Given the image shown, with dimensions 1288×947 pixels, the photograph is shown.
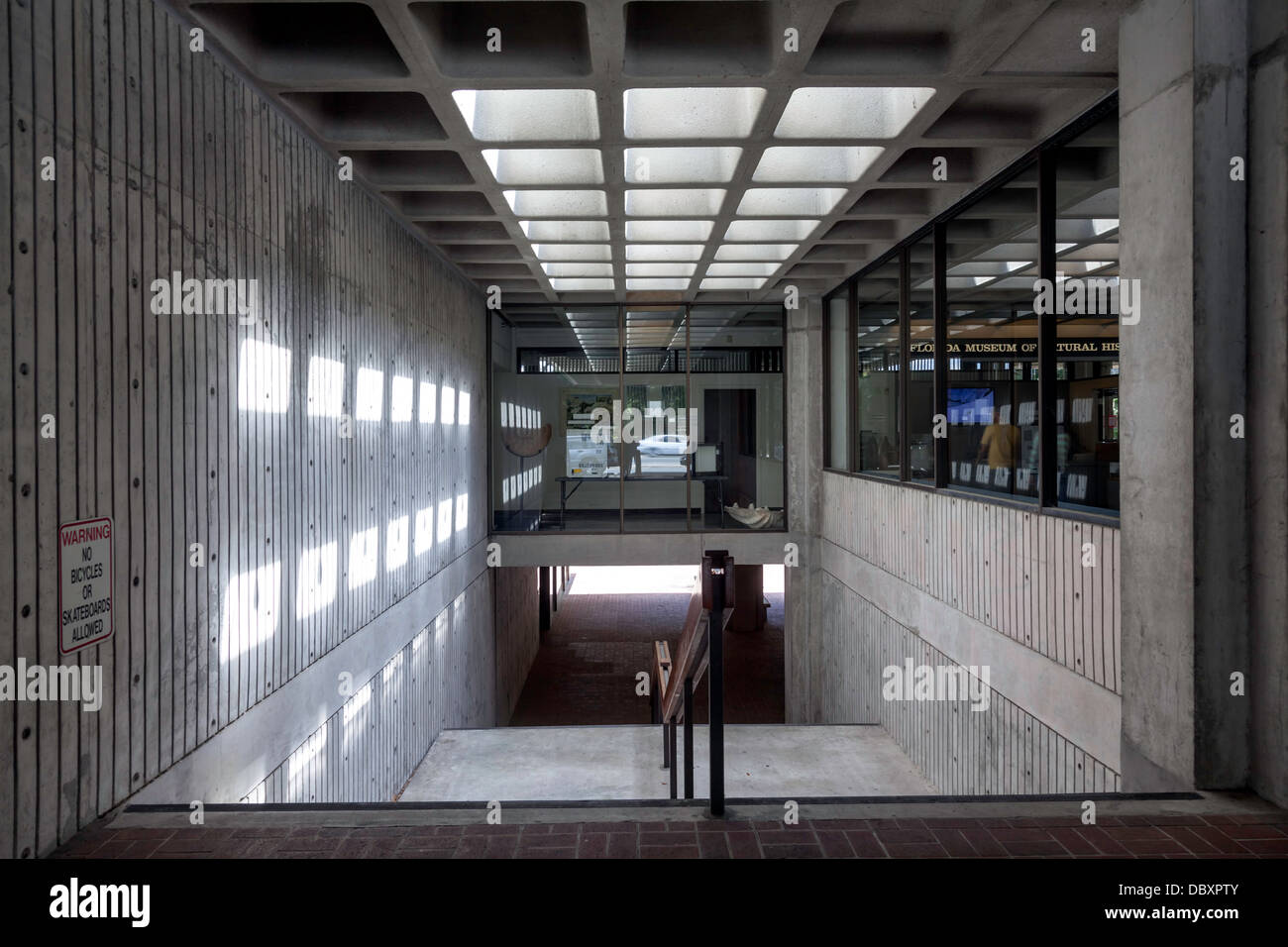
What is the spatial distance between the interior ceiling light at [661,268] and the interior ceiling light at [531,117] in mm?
4106

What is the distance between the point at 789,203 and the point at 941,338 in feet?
6.01

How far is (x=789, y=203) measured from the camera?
726 centimetres

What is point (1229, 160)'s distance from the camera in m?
3.53

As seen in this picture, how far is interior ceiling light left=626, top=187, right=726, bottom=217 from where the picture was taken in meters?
7.05

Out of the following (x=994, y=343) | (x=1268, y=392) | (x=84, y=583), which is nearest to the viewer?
(x=84, y=583)

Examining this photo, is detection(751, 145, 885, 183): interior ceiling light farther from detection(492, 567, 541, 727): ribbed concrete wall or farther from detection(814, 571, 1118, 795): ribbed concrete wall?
detection(492, 567, 541, 727): ribbed concrete wall

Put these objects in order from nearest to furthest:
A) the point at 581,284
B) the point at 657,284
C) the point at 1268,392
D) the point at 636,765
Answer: the point at 1268,392 < the point at 636,765 < the point at 581,284 < the point at 657,284

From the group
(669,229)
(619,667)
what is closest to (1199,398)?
(669,229)

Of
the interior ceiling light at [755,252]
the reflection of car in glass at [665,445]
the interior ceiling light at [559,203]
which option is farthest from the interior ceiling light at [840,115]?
the reflection of car in glass at [665,445]

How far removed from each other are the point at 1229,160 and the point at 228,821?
4873 millimetres

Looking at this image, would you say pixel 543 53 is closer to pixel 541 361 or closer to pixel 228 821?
pixel 228 821

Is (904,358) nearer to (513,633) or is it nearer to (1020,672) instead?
(1020,672)

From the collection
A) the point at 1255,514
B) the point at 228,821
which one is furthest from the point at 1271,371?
the point at 228,821

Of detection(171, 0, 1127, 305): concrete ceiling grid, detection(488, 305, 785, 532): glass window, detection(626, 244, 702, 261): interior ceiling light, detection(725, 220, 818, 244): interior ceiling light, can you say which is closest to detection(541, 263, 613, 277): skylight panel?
detection(626, 244, 702, 261): interior ceiling light
